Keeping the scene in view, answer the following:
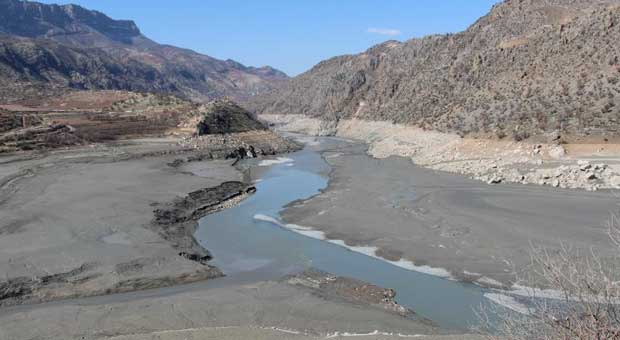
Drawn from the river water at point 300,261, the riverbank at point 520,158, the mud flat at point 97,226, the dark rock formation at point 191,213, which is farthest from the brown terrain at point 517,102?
the mud flat at point 97,226

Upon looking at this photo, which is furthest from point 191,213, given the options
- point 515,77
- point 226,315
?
point 515,77

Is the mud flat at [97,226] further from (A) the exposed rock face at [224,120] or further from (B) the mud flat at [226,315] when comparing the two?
(A) the exposed rock face at [224,120]

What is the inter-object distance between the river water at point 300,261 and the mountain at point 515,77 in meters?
23.6

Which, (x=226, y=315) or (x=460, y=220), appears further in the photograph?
(x=460, y=220)

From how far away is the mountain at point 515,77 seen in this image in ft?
144

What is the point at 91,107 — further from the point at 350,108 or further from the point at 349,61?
the point at 349,61

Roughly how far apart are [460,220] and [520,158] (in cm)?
1644

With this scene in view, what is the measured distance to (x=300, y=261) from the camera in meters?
21.8

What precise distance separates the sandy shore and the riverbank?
5.47 ft

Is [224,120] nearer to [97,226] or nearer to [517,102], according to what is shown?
[517,102]

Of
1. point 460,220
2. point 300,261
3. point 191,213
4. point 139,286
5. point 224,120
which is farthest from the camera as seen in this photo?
point 224,120

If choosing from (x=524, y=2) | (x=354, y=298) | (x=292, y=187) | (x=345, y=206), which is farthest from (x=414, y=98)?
(x=354, y=298)

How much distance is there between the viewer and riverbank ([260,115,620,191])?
3247 cm

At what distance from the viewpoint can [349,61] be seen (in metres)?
146
